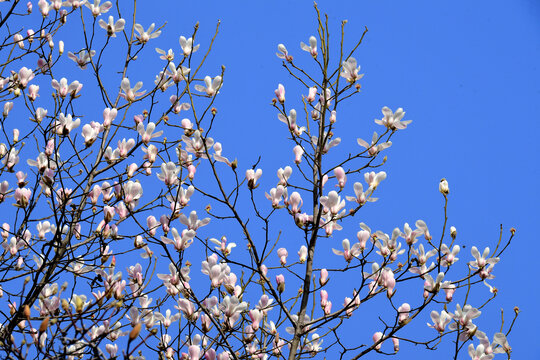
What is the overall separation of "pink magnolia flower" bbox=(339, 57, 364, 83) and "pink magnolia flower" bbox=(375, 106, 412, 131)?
0.34 metres

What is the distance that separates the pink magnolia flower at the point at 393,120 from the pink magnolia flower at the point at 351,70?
1.12ft

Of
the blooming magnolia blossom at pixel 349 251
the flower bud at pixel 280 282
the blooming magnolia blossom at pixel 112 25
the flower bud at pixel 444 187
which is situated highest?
the blooming magnolia blossom at pixel 112 25

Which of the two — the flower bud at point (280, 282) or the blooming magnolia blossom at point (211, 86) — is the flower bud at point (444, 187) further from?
the blooming magnolia blossom at point (211, 86)

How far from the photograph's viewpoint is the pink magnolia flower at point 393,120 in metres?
2.92

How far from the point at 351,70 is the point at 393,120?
1.38 ft

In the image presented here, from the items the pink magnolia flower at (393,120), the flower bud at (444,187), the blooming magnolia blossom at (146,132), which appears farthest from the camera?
the blooming magnolia blossom at (146,132)

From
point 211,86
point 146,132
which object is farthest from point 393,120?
point 146,132

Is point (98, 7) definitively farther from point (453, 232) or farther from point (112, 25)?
point (453, 232)

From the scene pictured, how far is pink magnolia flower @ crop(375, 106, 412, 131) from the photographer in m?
2.92

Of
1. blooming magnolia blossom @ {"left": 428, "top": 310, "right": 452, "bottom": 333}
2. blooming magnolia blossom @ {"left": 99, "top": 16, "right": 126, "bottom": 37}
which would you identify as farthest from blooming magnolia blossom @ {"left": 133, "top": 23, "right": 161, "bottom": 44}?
blooming magnolia blossom @ {"left": 428, "top": 310, "right": 452, "bottom": 333}

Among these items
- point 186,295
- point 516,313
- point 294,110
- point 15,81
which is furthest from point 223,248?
point 15,81

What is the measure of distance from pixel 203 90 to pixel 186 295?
43.8 inches

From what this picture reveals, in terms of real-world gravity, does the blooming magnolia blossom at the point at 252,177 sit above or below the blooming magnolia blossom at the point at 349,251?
above

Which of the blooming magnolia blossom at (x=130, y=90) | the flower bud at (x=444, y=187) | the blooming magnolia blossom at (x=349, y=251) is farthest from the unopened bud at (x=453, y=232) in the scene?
the blooming magnolia blossom at (x=130, y=90)
